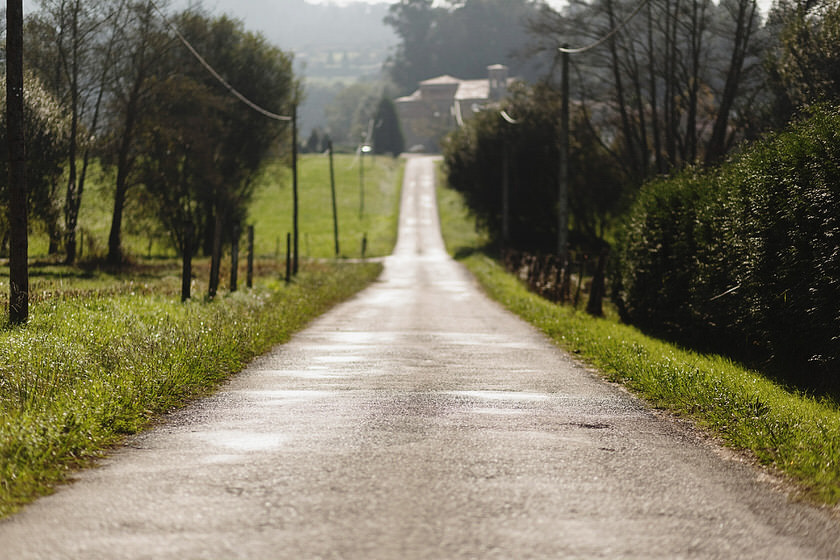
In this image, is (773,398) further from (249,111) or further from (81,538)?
(249,111)

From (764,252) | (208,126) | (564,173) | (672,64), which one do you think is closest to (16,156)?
(764,252)

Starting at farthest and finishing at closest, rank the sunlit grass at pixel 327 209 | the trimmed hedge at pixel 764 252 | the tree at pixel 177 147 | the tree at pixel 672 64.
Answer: the sunlit grass at pixel 327 209, the tree at pixel 177 147, the tree at pixel 672 64, the trimmed hedge at pixel 764 252

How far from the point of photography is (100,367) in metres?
10.8

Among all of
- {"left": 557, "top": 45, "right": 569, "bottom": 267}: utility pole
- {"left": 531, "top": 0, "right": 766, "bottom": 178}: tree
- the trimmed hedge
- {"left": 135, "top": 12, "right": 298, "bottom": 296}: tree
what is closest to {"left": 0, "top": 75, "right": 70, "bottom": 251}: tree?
{"left": 135, "top": 12, "right": 298, "bottom": 296}: tree

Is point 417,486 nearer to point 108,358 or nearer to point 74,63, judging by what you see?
point 108,358

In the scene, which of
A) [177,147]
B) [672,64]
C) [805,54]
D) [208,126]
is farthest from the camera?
[208,126]

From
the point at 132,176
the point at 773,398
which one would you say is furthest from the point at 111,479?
the point at 132,176

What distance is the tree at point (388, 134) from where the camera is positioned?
151 m

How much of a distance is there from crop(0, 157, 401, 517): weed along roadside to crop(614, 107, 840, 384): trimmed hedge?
688 cm

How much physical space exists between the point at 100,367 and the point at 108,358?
0.71 m

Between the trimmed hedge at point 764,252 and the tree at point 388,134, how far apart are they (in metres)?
134

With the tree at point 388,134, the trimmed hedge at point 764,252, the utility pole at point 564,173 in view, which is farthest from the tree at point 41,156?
the tree at point 388,134

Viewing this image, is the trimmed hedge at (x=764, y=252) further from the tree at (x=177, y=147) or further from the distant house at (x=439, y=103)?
the distant house at (x=439, y=103)

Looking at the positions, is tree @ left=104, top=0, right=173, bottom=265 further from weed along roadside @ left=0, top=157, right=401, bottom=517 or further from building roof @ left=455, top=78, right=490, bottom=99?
building roof @ left=455, top=78, right=490, bottom=99
